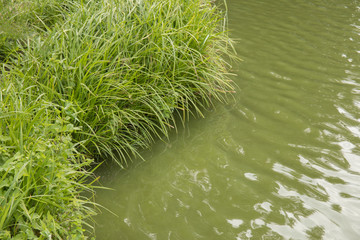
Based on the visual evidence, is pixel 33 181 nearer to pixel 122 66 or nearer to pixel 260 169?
pixel 122 66

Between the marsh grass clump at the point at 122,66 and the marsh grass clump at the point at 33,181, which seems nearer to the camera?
the marsh grass clump at the point at 33,181

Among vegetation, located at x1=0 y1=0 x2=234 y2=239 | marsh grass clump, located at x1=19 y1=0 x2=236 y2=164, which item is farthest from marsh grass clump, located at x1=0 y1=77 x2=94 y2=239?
marsh grass clump, located at x1=19 y1=0 x2=236 y2=164

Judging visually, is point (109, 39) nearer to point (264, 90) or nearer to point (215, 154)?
point (215, 154)

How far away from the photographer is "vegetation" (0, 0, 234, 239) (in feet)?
6.54

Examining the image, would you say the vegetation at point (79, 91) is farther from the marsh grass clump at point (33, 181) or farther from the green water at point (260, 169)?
the green water at point (260, 169)

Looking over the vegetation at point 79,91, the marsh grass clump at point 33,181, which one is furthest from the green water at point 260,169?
the marsh grass clump at point 33,181

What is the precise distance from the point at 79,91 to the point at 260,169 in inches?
57.1

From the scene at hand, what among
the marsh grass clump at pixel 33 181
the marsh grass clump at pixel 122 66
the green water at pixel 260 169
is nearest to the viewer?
the marsh grass clump at pixel 33 181

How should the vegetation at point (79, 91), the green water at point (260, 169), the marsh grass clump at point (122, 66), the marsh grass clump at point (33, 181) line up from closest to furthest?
1. the marsh grass clump at point (33, 181)
2. the vegetation at point (79, 91)
3. the green water at point (260, 169)
4. the marsh grass clump at point (122, 66)

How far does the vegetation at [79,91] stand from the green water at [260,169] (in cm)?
26

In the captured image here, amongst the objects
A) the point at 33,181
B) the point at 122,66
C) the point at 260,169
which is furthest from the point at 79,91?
the point at 260,169

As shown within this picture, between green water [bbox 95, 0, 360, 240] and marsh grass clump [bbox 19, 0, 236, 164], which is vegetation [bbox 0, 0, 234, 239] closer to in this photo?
marsh grass clump [bbox 19, 0, 236, 164]

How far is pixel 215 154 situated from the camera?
3.20 m

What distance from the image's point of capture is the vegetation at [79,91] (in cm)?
199
